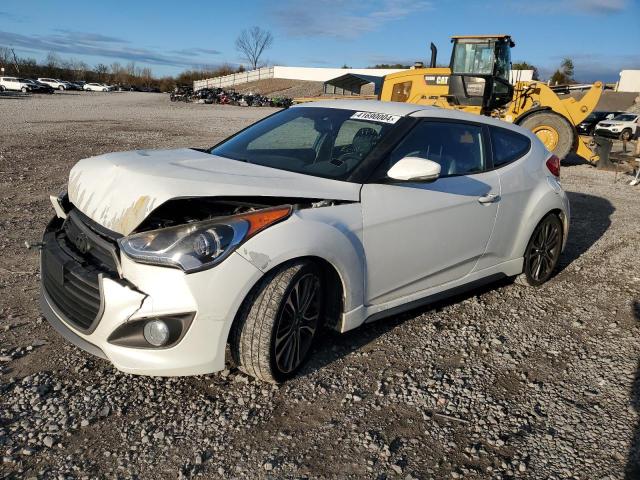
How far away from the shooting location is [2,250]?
4.79 m

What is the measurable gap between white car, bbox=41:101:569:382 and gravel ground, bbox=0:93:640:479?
0.90ft

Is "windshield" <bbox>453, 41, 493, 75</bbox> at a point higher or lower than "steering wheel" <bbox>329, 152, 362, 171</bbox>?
higher

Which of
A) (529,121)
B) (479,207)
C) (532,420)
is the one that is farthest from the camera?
(529,121)

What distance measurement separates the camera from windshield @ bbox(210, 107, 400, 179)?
11.1ft

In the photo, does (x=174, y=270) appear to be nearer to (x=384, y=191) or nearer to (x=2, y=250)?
(x=384, y=191)

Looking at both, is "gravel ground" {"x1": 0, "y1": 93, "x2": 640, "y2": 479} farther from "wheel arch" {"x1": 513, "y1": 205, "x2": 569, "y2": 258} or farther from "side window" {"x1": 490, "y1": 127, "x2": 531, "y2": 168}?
"side window" {"x1": 490, "y1": 127, "x2": 531, "y2": 168}

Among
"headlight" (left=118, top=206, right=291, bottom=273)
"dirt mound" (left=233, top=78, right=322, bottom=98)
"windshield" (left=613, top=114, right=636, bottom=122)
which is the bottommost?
"dirt mound" (left=233, top=78, right=322, bottom=98)

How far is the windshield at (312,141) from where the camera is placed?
3.38 m

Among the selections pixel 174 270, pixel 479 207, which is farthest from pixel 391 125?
pixel 174 270

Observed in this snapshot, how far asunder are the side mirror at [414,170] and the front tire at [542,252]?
186 centimetres

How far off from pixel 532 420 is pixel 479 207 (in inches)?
61.7

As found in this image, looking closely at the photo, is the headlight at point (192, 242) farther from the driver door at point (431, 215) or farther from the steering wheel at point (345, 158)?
the steering wheel at point (345, 158)

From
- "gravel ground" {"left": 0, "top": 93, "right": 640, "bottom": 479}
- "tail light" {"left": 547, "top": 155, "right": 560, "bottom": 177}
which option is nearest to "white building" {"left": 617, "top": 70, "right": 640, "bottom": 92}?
"tail light" {"left": 547, "top": 155, "right": 560, "bottom": 177}

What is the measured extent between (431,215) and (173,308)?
5.95ft
